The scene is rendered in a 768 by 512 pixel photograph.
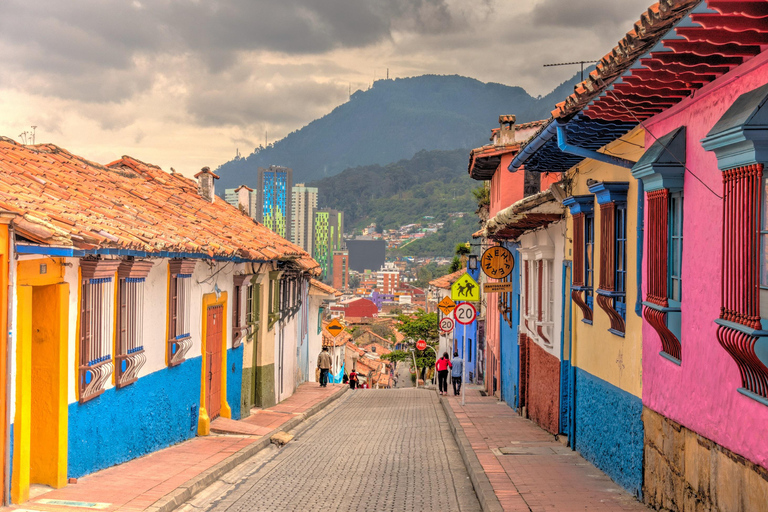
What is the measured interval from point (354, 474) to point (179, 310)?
378 cm

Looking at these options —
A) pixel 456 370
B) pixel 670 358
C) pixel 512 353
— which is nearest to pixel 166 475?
pixel 670 358

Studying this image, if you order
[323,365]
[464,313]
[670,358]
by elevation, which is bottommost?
[323,365]

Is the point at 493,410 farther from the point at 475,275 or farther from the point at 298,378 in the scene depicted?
the point at 475,275

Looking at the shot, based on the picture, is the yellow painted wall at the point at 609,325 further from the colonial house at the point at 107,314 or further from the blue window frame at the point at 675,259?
the colonial house at the point at 107,314

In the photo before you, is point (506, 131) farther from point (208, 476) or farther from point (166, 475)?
point (166, 475)

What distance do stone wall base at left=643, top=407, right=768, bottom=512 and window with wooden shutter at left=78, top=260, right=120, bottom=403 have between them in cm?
596

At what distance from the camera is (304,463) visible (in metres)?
11.6

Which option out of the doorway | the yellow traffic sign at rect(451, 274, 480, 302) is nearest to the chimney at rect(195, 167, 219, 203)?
the yellow traffic sign at rect(451, 274, 480, 302)

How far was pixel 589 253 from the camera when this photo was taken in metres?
11.1

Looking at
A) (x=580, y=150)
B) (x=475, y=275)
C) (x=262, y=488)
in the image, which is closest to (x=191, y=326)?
(x=262, y=488)

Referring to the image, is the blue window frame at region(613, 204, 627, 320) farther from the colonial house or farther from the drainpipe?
the colonial house

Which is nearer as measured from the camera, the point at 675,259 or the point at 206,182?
the point at 675,259

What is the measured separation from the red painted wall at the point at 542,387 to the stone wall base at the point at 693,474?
530cm

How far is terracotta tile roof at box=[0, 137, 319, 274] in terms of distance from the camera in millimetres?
7332
